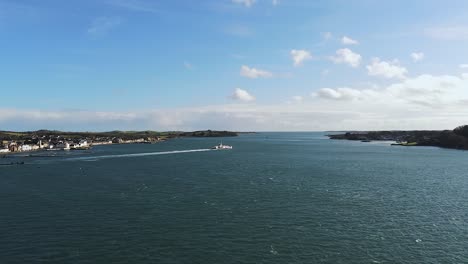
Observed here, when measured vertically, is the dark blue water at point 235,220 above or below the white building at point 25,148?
below

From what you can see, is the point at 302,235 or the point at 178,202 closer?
the point at 302,235

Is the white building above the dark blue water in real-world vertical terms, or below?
above

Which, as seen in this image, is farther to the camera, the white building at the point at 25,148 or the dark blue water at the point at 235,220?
the white building at the point at 25,148

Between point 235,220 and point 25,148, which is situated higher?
point 25,148

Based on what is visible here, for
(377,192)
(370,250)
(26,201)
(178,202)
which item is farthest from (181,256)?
(377,192)

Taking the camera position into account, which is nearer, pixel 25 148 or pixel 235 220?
pixel 235 220

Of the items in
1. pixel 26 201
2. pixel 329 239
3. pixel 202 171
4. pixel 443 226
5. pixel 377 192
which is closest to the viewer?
pixel 329 239

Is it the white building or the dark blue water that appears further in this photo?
the white building

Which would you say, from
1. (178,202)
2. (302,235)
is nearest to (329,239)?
(302,235)

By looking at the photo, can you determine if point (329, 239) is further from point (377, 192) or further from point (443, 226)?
point (377, 192)

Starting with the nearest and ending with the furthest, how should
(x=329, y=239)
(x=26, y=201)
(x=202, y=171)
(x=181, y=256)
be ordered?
(x=181, y=256) → (x=329, y=239) → (x=26, y=201) → (x=202, y=171)
